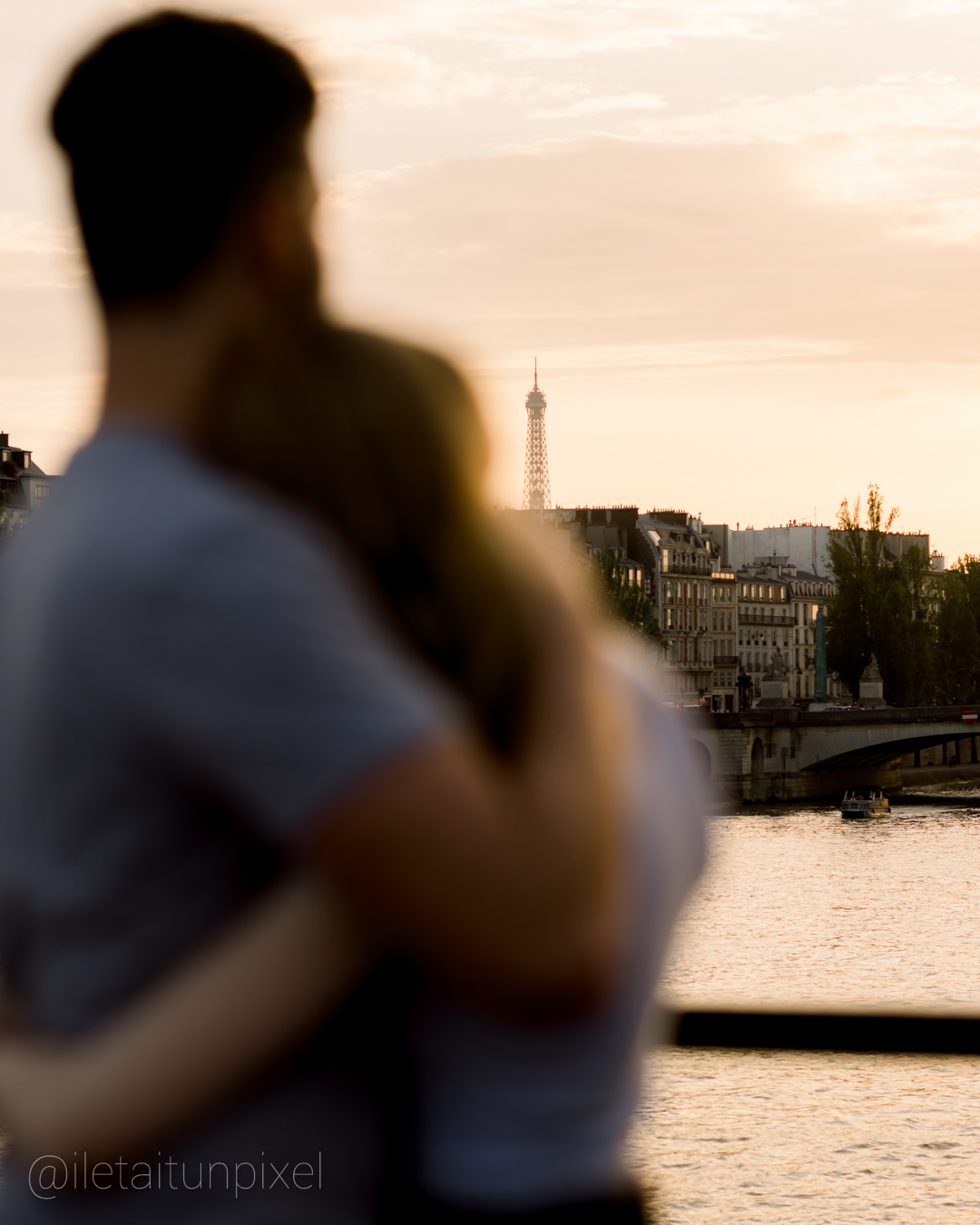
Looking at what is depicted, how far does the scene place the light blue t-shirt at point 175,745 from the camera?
2.73ft

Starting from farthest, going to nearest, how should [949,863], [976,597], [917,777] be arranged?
[976,597], [917,777], [949,863]

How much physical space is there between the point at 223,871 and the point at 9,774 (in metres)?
0.12

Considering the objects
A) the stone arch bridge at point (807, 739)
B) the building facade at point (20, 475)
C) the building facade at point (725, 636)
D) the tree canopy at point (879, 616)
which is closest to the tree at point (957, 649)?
the tree canopy at point (879, 616)

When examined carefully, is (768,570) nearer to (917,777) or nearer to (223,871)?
(917,777)

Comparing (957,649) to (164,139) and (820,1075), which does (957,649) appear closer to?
(820,1075)

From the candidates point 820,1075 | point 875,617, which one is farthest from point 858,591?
point 820,1075

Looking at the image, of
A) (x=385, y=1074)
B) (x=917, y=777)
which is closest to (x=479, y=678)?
(x=385, y=1074)

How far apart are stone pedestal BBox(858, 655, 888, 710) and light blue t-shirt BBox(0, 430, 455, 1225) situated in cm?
5822

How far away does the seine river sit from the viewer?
698 cm

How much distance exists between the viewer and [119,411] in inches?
37.6

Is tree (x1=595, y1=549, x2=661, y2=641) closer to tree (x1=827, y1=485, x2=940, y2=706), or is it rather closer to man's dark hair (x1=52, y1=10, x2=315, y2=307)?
tree (x1=827, y1=485, x2=940, y2=706)

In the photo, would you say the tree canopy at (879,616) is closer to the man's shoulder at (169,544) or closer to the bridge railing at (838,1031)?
the bridge railing at (838,1031)

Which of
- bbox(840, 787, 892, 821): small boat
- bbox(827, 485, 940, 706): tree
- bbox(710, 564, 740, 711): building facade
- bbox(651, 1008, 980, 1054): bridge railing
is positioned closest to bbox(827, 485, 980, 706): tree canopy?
bbox(827, 485, 940, 706): tree

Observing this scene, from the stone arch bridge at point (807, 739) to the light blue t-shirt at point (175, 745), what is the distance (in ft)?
169
